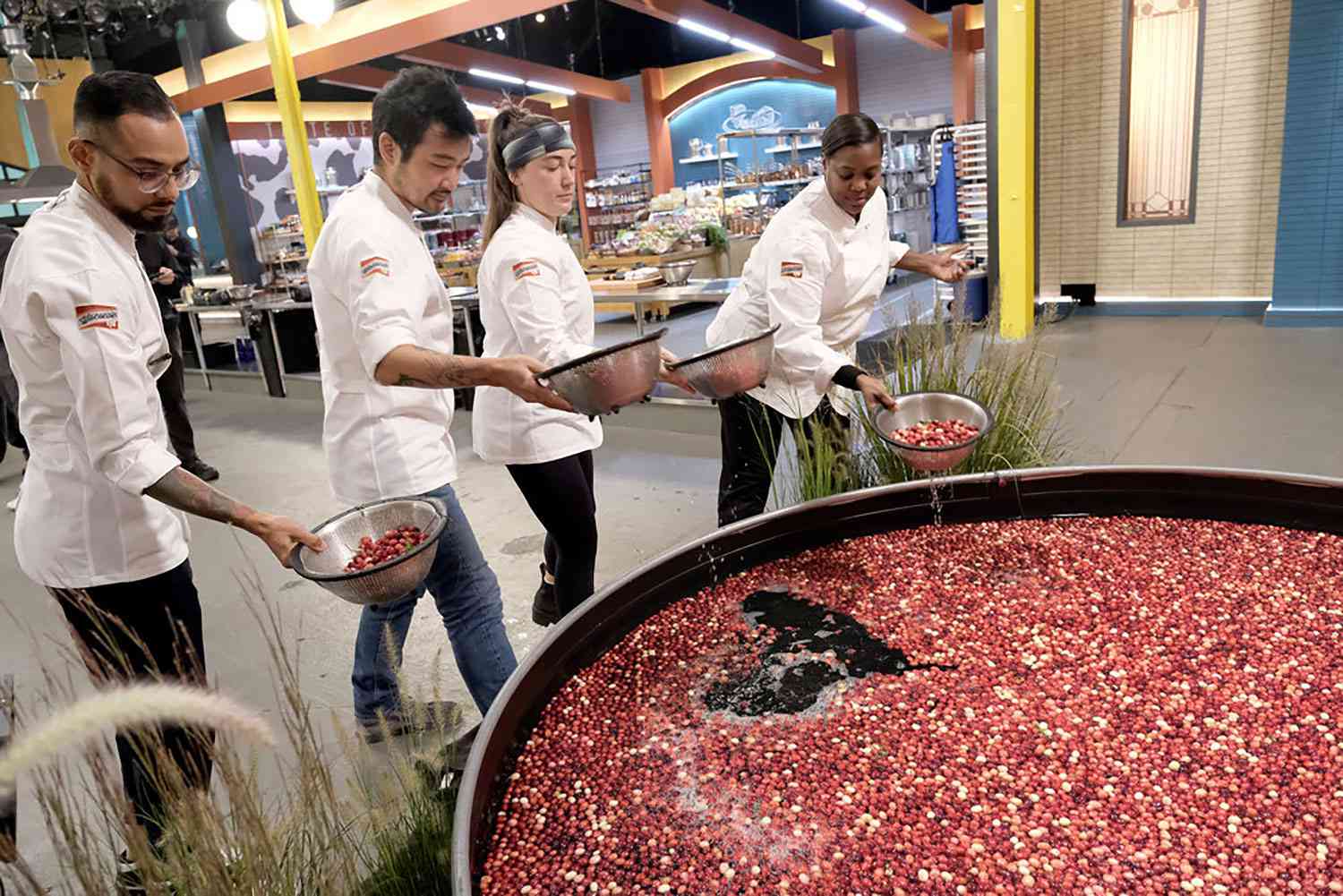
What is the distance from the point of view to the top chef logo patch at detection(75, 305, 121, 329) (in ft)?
4.13

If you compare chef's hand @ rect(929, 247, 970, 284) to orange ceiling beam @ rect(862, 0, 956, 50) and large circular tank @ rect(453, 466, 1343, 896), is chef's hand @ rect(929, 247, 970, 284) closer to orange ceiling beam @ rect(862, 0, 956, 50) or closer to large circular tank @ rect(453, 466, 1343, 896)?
large circular tank @ rect(453, 466, 1343, 896)

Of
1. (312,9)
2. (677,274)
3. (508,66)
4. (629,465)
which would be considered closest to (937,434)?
(629,465)

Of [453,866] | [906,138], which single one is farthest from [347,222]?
[906,138]

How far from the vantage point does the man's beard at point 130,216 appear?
1.32m

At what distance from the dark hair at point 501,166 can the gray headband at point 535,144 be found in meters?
0.05

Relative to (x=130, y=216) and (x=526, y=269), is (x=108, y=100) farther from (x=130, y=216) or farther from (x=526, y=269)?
(x=526, y=269)

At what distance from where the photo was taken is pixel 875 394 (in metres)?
2.01

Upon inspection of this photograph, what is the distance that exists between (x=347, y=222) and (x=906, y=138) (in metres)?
12.0

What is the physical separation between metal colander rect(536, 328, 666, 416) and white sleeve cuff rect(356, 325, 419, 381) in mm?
254

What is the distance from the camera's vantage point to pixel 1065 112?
21.8 feet

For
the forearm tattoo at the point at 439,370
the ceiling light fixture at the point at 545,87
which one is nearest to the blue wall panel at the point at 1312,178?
the forearm tattoo at the point at 439,370

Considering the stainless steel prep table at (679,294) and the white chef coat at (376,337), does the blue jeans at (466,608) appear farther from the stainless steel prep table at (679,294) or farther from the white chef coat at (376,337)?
the stainless steel prep table at (679,294)

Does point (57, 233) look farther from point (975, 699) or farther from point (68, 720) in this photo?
point (975, 699)

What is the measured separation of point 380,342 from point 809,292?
1.16 m
